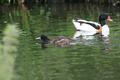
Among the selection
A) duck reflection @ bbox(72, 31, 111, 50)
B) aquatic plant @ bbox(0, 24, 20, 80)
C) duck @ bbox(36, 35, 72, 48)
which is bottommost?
duck reflection @ bbox(72, 31, 111, 50)

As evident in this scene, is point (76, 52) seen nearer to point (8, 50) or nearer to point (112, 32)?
point (112, 32)

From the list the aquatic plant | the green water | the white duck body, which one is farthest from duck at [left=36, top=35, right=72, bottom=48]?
the aquatic plant

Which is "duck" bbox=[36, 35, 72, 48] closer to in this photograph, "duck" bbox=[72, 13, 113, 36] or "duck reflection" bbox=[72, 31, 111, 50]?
"duck reflection" bbox=[72, 31, 111, 50]

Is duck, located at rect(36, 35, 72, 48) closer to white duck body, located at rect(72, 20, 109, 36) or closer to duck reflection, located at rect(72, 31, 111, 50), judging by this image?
duck reflection, located at rect(72, 31, 111, 50)

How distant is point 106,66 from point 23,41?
21.1 feet

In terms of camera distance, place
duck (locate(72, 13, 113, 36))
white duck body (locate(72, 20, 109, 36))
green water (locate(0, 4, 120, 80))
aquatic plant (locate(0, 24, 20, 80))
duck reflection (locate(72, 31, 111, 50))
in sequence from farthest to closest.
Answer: duck (locate(72, 13, 113, 36))
white duck body (locate(72, 20, 109, 36))
duck reflection (locate(72, 31, 111, 50))
green water (locate(0, 4, 120, 80))
aquatic plant (locate(0, 24, 20, 80))

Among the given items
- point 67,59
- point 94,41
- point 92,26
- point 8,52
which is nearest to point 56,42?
point 94,41

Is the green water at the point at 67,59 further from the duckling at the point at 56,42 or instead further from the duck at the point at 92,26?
the duck at the point at 92,26

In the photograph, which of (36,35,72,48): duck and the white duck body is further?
the white duck body

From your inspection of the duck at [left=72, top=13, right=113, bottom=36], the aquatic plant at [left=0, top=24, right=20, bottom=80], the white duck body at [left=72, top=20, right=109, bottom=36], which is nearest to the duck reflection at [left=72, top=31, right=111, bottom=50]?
the white duck body at [left=72, top=20, right=109, bottom=36]

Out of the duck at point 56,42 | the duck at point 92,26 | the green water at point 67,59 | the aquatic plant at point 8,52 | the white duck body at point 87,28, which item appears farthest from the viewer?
the duck at point 92,26

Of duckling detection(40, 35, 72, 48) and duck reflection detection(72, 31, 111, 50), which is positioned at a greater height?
duckling detection(40, 35, 72, 48)

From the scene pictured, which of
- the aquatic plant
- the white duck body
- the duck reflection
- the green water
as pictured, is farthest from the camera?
the white duck body

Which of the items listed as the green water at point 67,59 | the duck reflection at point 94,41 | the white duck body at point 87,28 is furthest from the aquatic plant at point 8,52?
the white duck body at point 87,28
